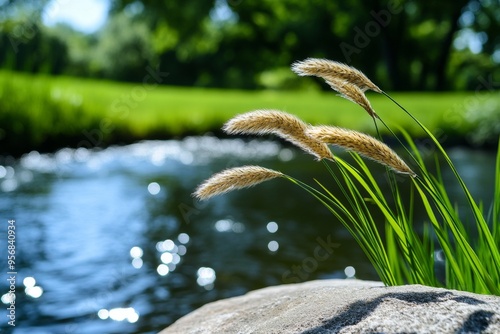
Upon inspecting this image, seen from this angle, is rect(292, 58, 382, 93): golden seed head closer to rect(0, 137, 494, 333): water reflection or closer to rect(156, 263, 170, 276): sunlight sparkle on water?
rect(0, 137, 494, 333): water reflection

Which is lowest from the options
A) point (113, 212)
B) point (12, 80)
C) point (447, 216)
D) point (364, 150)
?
point (447, 216)

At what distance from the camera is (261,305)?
2.92 metres

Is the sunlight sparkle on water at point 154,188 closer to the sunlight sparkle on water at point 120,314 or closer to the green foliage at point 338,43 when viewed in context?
the sunlight sparkle on water at point 120,314

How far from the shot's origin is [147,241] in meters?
6.62

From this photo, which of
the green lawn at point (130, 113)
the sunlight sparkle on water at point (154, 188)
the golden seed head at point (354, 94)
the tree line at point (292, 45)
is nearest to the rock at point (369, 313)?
the golden seed head at point (354, 94)

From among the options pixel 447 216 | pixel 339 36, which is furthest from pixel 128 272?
pixel 339 36

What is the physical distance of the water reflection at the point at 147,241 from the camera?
4.80m

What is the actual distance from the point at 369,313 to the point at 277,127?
0.69m

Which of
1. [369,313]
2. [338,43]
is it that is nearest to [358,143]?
[369,313]

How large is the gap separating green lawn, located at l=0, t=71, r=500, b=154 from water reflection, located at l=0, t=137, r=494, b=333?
772 mm

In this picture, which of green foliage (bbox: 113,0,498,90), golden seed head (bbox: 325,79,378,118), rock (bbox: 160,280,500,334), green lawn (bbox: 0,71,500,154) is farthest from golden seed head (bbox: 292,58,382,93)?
green foliage (bbox: 113,0,498,90)

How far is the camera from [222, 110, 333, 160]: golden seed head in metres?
2.21

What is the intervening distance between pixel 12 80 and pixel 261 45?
28.3 m

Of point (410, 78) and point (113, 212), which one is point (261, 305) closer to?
point (113, 212)
